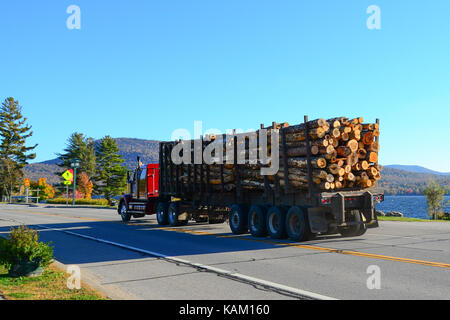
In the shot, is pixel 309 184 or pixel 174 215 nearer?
pixel 309 184

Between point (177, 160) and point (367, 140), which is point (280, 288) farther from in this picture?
point (177, 160)

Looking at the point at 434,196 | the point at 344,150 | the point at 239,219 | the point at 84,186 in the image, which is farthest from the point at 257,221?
the point at 84,186

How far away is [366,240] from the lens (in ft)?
43.1

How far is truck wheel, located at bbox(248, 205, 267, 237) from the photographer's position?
47.8 ft

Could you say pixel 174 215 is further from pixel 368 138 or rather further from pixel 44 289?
pixel 44 289

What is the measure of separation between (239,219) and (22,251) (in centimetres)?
853

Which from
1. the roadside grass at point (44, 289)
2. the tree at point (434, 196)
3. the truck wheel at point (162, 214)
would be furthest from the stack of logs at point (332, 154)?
the tree at point (434, 196)

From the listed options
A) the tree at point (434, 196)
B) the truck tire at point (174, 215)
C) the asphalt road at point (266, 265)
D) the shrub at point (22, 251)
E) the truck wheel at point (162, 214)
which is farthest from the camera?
the tree at point (434, 196)

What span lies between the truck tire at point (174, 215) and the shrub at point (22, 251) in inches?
437

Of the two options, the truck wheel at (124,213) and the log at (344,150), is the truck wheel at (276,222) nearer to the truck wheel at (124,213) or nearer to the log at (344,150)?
the log at (344,150)

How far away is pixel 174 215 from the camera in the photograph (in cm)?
1961

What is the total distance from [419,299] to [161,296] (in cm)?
383

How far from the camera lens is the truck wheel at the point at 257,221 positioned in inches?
574

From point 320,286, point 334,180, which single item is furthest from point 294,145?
point 320,286
